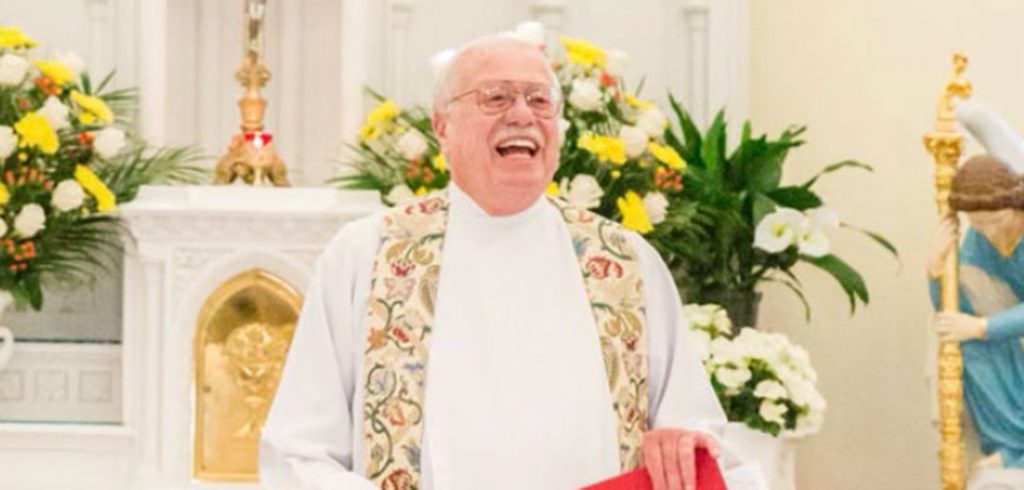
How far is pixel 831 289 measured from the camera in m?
7.56

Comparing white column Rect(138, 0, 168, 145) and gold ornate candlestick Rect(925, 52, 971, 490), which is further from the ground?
white column Rect(138, 0, 168, 145)

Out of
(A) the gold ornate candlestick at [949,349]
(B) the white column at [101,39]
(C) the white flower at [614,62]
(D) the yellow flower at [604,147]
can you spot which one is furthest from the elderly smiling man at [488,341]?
(B) the white column at [101,39]

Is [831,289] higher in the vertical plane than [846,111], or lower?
lower

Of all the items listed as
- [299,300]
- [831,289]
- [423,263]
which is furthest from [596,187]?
[423,263]

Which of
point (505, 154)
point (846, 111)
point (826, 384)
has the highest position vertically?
point (846, 111)

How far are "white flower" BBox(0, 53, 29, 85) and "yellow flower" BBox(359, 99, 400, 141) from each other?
1119mm

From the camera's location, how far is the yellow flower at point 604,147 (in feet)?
20.0

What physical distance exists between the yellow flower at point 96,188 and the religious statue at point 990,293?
2.59 m

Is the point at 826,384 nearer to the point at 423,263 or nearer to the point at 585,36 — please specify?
the point at 585,36

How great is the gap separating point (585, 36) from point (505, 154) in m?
4.02

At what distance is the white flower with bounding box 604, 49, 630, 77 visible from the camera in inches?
255

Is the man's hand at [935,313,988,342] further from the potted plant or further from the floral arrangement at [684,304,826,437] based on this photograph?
→ the potted plant

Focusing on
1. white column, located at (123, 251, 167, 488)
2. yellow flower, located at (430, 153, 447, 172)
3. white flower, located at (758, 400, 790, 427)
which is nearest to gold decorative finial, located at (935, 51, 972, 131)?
white flower, located at (758, 400, 790, 427)

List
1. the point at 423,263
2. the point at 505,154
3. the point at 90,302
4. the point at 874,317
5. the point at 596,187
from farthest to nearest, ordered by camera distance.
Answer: the point at 874,317, the point at 90,302, the point at 596,187, the point at 423,263, the point at 505,154
